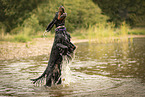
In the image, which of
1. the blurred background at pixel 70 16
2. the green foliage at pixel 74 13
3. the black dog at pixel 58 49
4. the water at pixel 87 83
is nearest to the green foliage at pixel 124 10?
the blurred background at pixel 70 16

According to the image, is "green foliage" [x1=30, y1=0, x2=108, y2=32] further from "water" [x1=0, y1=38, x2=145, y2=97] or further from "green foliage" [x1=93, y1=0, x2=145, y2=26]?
"water" [x1=0, y1=38, x2=145, y2=97]

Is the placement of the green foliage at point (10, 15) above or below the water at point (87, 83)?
above

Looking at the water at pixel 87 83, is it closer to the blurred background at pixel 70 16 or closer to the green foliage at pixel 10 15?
the blurred background at pixel 70 16

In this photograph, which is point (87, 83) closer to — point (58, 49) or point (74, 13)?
point (58, 49)

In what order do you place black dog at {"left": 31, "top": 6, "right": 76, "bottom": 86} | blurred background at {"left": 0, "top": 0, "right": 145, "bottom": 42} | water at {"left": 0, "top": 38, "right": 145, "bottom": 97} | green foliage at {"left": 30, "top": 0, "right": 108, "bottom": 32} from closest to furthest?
water at {"left": 0, "top": 38, "right": 145, "bottom": 97} < black dog at {"left": 31, "top": 6, "right": 76, "bottom": 86} < blurred background at {"left": 0, "top": 0, "right": 145, "bottom": 42} < green foliage at {"left": 30, "top": 0, "right": 108, "bottom": 32}

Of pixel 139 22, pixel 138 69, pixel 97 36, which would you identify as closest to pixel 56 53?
pixel 138 69

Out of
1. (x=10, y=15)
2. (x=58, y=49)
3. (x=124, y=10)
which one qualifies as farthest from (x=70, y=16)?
(x=58, y=49)

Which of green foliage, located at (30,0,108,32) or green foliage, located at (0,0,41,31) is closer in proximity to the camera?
green foliage, located at (0,0,41,31)

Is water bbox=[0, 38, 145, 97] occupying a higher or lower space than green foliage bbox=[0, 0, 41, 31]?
lower

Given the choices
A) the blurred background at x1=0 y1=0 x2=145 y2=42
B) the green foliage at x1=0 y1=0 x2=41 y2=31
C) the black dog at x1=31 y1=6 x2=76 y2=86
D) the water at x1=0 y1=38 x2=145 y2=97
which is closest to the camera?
the water at x1=0 y1=38 x2=145 y2=97

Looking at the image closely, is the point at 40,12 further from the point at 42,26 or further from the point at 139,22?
the point at 139,22

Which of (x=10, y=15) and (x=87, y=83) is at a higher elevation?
(x=10, y=15)

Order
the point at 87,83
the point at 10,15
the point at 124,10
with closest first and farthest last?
the point at 87,83
the point at 10,15
the point at 124,10

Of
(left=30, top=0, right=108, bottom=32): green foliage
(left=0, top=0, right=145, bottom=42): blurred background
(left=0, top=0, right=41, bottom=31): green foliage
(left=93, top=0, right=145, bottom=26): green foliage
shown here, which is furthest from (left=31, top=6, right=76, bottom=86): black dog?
(left=93, top=0, right=145, bottom=26): green foliage
